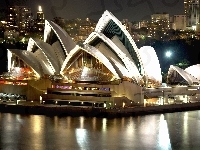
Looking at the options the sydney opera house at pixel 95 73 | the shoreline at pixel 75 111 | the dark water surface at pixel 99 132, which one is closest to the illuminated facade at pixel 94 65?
the sydney opera house at pixel 95 73

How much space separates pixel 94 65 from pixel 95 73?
1.95 feet

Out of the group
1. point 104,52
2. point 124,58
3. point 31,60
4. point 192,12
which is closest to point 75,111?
point 124,58

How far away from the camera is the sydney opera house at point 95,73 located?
2738 cm

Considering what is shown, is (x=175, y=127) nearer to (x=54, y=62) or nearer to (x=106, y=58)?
(x=106, y=58)

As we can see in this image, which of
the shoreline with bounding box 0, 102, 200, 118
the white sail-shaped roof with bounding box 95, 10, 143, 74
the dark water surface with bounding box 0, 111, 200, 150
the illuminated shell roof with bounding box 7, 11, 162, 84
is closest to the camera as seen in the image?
the dark water surface with bounding box 0, 111, 200, 150

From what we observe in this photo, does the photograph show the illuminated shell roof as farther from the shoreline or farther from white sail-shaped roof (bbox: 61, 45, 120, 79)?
the shoreline

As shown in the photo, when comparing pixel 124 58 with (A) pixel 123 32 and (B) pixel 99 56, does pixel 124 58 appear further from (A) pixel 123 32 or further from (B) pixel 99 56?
(A) pixel 123 32

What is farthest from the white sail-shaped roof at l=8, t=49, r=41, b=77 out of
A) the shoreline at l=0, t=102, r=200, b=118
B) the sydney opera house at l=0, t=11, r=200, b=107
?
the shoreline at l=0, t=102, r=200, b=118

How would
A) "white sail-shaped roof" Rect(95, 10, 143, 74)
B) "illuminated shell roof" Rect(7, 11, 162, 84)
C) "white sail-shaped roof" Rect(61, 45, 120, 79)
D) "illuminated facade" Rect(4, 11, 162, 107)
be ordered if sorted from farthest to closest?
1. "white sail-shaped roof" Rect(95, 10, 143, 74)
2. "illuminated shell roof" Rect(7, 11, 162, 84)
3. "white sail-shaped roof" Rect(61, 45, 120, 79)
4. "illuminated facade" Rect(4, 11, 162, 107)

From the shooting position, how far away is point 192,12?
3642 inches

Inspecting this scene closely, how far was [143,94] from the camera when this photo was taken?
28.3m

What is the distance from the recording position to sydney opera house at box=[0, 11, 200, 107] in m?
27.4

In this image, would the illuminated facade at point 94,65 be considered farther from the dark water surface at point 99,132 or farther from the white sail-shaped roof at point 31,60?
the dark water surface at point 99,132

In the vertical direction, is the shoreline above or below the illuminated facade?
A: below
